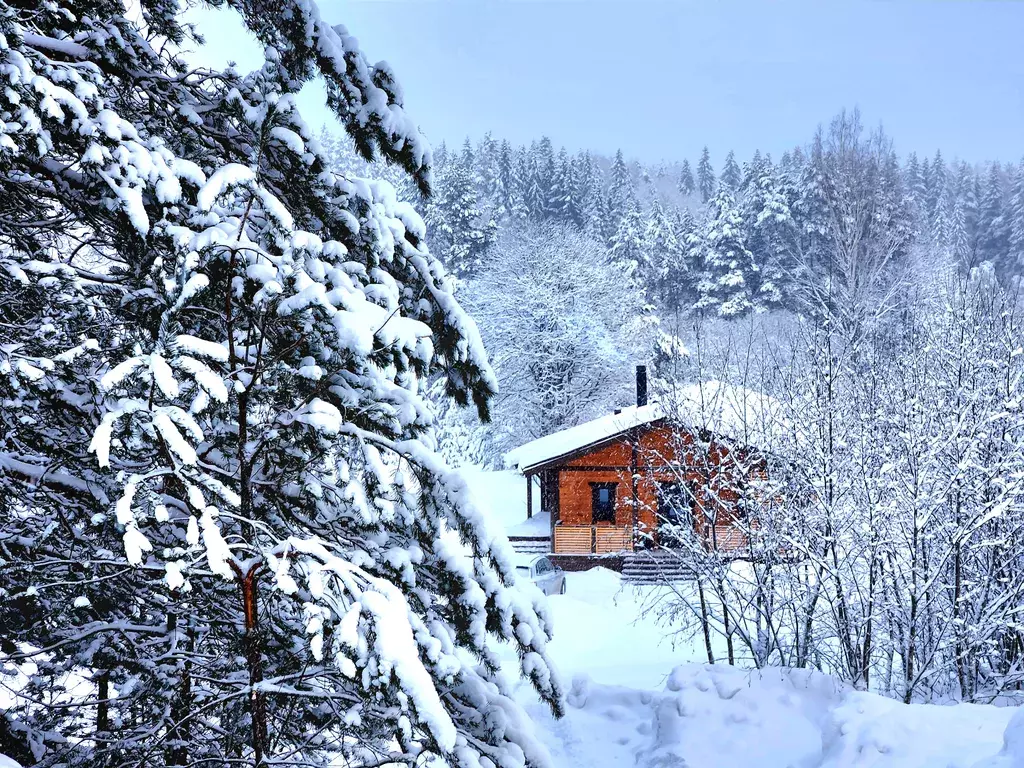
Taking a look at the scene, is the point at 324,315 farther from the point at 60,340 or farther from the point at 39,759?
the point at 39,759

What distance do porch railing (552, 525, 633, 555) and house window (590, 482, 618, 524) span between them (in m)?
0.79

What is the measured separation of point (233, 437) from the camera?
3121mm

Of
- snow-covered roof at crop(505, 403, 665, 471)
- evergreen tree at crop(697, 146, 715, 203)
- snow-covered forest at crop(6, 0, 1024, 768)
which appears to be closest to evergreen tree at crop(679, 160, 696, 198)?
evergreen tree at crop(697, 146, 715, 203)

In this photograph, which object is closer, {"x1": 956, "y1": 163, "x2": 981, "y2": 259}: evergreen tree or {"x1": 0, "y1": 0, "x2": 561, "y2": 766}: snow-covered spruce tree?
{"x1": 0, "y1": 0, "x2": 561, "y2": 766}: snow-covered spruce tree

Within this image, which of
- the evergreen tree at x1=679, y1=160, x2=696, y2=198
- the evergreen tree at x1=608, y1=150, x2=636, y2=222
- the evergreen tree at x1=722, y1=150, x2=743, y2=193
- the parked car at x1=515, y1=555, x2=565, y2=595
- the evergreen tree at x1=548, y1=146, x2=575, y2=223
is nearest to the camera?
the parked car at x1=515, y1=555, x2=565, y2=595

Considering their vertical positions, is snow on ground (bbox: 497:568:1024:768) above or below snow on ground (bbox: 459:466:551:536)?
below

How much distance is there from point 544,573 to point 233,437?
2005 cm

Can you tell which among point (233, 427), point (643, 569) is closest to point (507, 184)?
point (643, 569)

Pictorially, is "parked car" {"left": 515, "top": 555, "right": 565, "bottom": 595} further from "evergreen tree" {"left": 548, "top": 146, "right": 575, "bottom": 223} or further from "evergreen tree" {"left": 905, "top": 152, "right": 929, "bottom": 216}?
"evergreen tree" {"left": 905, "top": 152, "right": 929, "bottom": 216}

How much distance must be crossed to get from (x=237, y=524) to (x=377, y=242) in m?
1.88

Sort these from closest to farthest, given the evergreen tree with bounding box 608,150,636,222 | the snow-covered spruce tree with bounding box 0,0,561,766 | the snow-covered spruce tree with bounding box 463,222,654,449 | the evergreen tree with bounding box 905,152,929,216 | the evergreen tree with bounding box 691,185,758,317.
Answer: the snow-covered spruce tree with bounding box 0,0,561,766
the snow-covered spruce tree with bounding box 463,222,654,449
the evergreen tree with bounding box 691,185,758,317
the evergreen tree with bounding box 608,150,636,222
the evergreen tree with bounding box 905,152,929,216

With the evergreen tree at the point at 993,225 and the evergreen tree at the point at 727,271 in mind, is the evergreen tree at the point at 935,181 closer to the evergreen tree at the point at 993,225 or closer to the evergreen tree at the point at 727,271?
the evergreen tree at the point at 993,225

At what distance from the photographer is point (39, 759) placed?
3443 millimetres

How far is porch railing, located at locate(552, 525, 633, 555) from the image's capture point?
24281mm
